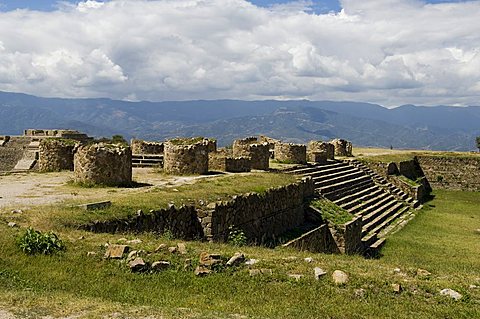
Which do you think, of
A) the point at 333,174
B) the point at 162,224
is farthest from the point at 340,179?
the point at 162,224

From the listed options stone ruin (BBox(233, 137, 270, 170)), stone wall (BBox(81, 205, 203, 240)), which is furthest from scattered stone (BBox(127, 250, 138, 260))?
stone ruin (BBox(233, 137, 270, 170))

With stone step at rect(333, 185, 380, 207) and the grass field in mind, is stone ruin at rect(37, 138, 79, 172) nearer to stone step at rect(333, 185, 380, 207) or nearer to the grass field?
stone step at rect(333, 185, 380, 207)

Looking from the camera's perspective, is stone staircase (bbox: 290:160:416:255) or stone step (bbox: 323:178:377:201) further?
stone step (bbox: 323:178:377:201)

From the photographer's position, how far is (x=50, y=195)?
1473cm

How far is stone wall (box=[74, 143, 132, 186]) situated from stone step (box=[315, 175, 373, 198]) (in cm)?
970

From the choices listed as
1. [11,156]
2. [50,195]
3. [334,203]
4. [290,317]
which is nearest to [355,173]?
[334,203]

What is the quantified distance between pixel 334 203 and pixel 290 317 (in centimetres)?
1621

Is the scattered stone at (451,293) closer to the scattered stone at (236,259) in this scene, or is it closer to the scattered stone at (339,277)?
the scattered stone at (339,277)

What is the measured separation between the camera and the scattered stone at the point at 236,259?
920cm

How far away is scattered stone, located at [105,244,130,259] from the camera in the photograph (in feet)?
30.0

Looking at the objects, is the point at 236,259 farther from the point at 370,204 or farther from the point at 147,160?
the point at 370,204

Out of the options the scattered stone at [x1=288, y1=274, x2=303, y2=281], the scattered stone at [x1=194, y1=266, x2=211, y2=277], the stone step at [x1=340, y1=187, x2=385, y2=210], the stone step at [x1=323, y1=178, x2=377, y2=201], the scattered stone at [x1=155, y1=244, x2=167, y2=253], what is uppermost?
the scattered stone at [x1=155, y1=244, x2=167, y2=253]

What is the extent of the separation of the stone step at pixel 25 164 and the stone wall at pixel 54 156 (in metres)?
3.44

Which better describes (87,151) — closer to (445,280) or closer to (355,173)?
(445,280)
